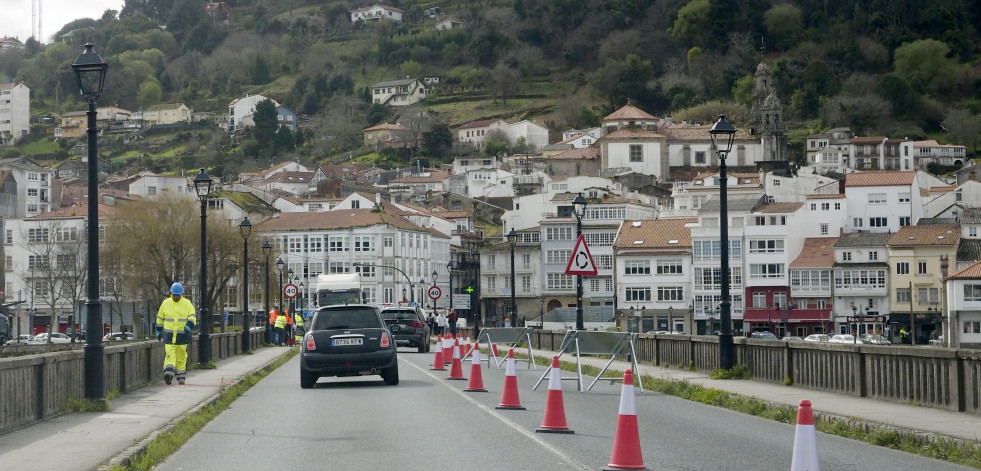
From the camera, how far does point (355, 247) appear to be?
118 metres

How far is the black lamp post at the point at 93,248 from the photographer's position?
17.8 m

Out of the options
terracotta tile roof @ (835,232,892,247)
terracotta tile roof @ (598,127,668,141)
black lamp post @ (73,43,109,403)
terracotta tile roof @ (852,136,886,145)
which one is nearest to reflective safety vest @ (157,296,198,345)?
black lamp post @ (73,43,109,403)

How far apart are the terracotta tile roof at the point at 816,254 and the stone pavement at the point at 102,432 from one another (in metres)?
85.7

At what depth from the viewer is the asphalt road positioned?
1259cm

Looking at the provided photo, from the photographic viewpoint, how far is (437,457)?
42.4ft

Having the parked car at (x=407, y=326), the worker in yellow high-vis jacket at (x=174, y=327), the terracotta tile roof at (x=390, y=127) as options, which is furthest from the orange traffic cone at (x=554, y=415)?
the terracotta tile roof at (x=390, y=127)

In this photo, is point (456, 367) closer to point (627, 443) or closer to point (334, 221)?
point (627, 443)

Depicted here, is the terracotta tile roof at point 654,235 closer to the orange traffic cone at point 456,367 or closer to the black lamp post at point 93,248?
the orange traffic cone at point 456,367

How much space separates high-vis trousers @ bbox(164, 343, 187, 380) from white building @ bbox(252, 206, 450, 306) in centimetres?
9046

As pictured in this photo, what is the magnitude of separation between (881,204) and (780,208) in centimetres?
1069

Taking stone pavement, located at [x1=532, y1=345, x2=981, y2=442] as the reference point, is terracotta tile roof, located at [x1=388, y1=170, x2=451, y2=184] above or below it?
above

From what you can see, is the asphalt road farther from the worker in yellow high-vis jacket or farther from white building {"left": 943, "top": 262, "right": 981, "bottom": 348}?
white building {"left": 943, "top": 262, "right": 981, "bottom": 348}

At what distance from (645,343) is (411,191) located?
4981 inches

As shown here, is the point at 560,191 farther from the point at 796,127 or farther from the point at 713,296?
the point at 796,127
